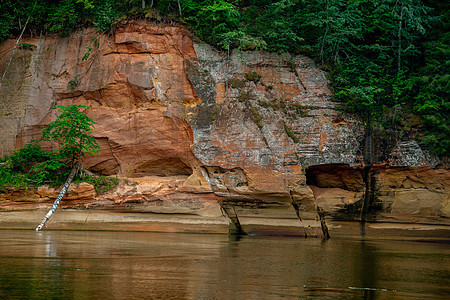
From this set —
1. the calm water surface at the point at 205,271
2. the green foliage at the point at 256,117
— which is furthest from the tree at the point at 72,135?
the green foliage at the point at 256,117

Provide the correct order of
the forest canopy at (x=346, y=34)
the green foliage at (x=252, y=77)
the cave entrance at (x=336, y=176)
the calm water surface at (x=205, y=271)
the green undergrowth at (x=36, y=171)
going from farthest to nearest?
1. the green foliage at (x=252, y=77)
2. the forest canopy at (x=346, y=34)
3. the cave entrance at (x=336, y=176)
4. the green undergrowth at (x=36, y=171)
5. the calm water surface at (x=205, y=271)

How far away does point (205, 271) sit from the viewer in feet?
28.0

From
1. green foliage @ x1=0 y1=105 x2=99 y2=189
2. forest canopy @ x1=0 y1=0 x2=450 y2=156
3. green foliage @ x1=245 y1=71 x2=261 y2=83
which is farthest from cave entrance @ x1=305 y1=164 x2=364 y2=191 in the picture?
green foliage @ x1=0 y1=105 x2=99 y2=189

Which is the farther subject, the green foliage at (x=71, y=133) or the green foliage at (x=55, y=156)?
the green foliage at (x=71, y=133)

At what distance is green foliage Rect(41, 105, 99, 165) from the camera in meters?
18.0

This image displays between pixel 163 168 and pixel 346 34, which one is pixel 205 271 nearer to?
pixel 163 168

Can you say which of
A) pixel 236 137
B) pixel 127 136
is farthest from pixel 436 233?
pixel 127 136

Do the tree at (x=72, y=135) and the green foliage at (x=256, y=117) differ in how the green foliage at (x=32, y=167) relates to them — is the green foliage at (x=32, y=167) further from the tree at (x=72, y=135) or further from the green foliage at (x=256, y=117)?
the green foliage at (x=256, y=117)

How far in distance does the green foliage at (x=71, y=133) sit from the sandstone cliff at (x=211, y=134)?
1585 mm

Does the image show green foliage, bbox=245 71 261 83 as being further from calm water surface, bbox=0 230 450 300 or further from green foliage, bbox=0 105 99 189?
calm water surface, bbox=0 230 450 300

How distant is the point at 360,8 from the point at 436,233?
36.6 feet

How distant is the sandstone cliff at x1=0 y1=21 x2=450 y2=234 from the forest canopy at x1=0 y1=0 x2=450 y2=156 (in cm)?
68

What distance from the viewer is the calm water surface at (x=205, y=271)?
659 cm

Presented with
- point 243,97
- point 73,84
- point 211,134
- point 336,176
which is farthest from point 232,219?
point 73,84
